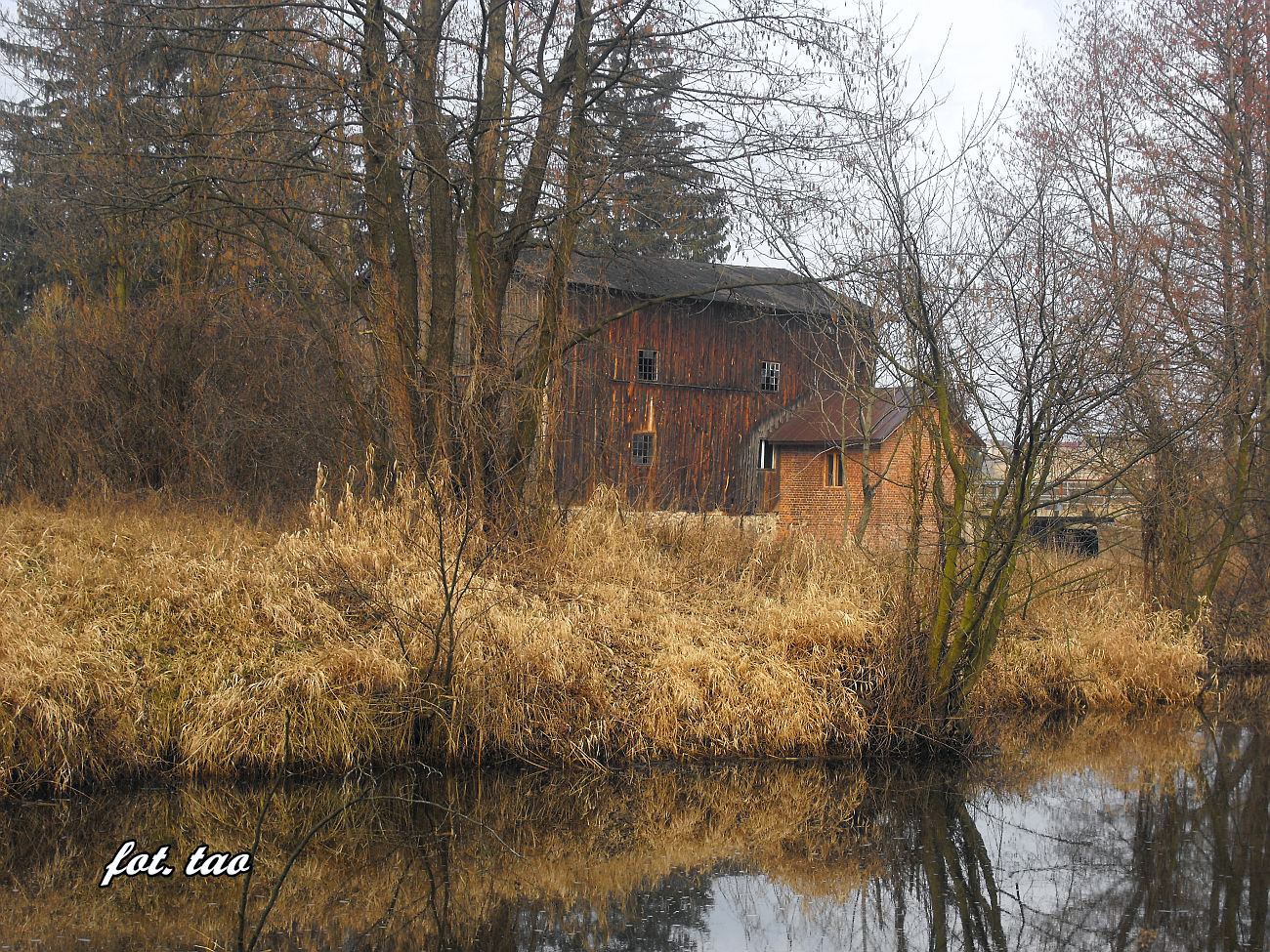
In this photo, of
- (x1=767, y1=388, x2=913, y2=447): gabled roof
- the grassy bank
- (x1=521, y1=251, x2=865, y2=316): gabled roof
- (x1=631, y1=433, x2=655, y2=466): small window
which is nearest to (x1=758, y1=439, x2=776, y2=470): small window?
(x1=767, y1=388, x2=913, y2=447): gabled roof

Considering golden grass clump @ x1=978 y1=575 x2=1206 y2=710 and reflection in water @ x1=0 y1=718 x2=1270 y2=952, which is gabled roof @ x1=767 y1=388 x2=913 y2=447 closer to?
golden grass clump @ x1=978 y1=575 x2=1206 y2=710

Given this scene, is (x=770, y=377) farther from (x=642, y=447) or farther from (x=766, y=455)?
(x=642, y=447)

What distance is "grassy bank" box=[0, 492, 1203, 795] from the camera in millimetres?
8945

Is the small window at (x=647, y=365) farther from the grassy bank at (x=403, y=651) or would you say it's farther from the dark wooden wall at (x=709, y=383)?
the grassy bank at (x=403, y=651)

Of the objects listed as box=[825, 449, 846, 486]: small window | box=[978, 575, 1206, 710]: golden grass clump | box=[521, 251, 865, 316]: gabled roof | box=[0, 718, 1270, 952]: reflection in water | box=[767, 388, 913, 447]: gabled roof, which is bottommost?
box=[0, 718, 1270, 952]: reflection in water

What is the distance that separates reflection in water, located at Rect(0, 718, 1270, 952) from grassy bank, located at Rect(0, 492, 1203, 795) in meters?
0.45

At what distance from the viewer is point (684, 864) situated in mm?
7711

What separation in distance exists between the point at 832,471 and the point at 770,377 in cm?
299

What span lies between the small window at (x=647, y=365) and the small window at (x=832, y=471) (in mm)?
5148

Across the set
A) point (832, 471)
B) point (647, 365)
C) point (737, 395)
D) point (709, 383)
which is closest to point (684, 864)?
point (647, 365)

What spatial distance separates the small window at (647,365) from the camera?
1115 inches

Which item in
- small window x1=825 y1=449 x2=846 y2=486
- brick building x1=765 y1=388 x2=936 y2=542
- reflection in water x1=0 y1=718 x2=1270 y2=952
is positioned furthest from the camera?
small window x1=825 y1=449 x2=846 y2=486

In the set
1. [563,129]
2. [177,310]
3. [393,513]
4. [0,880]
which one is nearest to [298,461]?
[177,310]

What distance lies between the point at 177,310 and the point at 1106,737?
462 inches
